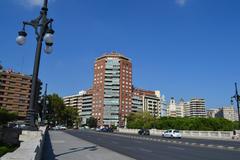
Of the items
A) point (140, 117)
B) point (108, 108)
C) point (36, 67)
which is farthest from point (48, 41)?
point (108, 108)

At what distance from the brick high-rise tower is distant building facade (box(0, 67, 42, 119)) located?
42.9 meters

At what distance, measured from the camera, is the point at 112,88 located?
17338cm

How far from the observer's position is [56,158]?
13.9 meters

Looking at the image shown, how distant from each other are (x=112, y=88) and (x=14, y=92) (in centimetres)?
5484

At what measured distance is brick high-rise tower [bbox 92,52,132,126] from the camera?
566ft

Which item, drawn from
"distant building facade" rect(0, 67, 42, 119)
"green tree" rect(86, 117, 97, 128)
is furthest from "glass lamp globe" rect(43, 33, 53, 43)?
"green tree" rect(86, 117, 97, 128)

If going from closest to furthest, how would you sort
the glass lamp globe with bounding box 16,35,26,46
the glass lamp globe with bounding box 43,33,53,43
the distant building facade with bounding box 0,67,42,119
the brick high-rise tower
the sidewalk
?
the glass lamp globe with bounding box 43,33,53,43, the glass lamp globe with bounding box 16,35,26,46, the sidewalk, the distant building facade with bounding box 0,67,42,119, the brick high-rise tower

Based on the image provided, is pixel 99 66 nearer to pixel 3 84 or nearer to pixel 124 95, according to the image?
pixel 124 95

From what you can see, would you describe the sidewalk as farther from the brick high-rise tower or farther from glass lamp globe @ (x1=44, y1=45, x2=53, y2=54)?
the brick high-rise tower

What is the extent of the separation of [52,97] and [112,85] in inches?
2713

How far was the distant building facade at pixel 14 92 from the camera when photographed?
138m

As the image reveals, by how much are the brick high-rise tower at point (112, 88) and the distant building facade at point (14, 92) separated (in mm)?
A: 42944

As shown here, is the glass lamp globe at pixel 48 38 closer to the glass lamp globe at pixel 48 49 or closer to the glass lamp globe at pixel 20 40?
the glass lamp globe at pixel 48 49

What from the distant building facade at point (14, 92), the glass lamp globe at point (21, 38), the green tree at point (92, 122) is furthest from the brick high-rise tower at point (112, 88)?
the glass lamp globe at point (21, 38)
